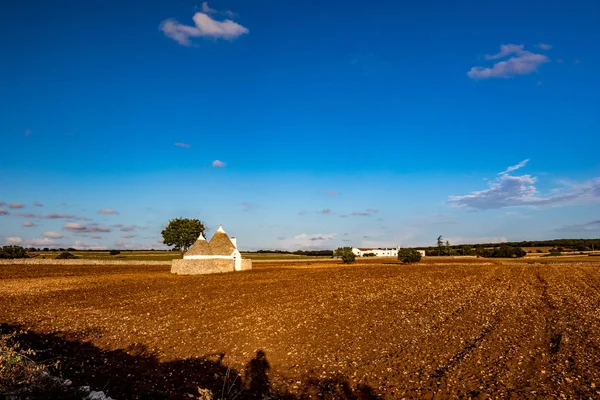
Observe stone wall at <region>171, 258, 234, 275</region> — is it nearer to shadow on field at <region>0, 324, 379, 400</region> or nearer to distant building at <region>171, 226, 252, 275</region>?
distant building at <region>171, 226, 252, 275</region>

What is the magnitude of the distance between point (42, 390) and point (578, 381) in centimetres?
1173

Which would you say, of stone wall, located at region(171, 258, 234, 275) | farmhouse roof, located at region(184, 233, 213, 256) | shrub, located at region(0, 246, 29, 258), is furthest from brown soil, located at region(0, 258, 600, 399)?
shrub, located at region(0, 246, 29, 258)

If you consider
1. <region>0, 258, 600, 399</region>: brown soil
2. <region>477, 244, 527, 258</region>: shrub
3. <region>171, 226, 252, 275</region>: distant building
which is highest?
<region>171, 226, 252, 275</region>: distant building

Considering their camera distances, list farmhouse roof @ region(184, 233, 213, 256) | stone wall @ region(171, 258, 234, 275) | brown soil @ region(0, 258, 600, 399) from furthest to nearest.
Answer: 1. farmhouse roof @ region(184, 233, 213, 256)
2. stone wall @ region(171, 258, 234, 275)
3. brown soil @ region(0, 258, 600, 399)

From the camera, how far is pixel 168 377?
10.2 meters

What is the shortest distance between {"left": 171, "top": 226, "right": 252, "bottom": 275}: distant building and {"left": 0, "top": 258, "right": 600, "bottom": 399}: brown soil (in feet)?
87.1

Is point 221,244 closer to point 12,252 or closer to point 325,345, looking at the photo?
point 325,345

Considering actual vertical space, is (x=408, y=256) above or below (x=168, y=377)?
below

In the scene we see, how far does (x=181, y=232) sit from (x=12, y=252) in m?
35.2

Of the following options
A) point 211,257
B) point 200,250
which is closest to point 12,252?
point 200,250

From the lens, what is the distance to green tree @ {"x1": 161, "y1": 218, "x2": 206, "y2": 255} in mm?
96875

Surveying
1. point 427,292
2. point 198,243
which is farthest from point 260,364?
point 198,243

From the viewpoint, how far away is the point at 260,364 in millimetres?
11461

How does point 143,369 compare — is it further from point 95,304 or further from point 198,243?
point 198,243
